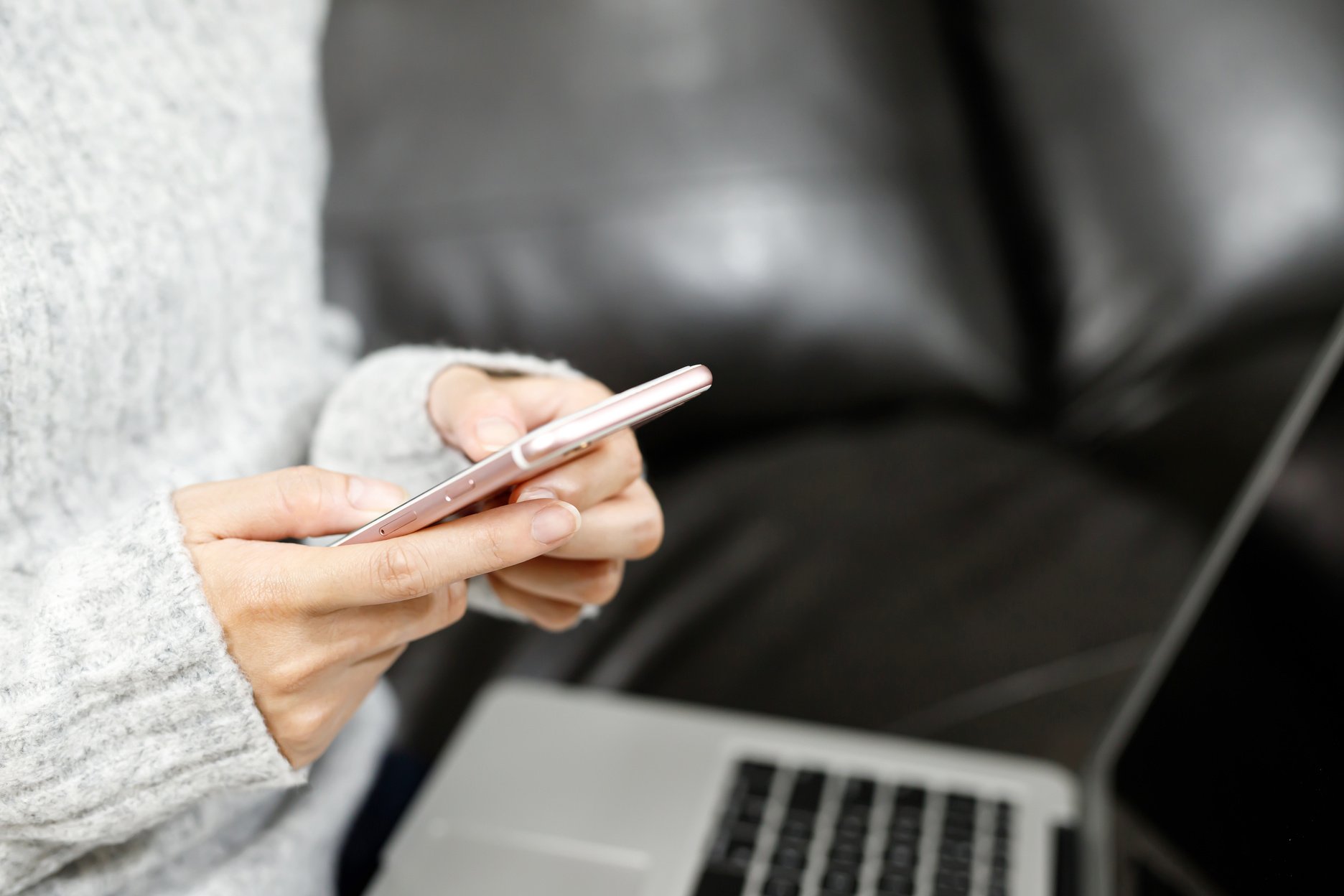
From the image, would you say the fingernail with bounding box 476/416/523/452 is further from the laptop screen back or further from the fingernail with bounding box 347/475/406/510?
the laptop screen back

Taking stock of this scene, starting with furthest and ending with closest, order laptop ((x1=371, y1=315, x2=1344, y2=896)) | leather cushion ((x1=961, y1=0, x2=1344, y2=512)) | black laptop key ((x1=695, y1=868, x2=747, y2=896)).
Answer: leather cushion ((x1=961, y1=0, x2=1344, y2=512))
black laptop key ((x1=695, y1=868, x2=747, y2=896))
laptop ((x1=371, y1=315, x2=1344, y2=896))

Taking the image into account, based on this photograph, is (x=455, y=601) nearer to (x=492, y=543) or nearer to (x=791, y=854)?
(x=492, y=543)

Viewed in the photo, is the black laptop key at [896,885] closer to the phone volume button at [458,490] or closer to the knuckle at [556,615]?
the knuckle at [556,615]

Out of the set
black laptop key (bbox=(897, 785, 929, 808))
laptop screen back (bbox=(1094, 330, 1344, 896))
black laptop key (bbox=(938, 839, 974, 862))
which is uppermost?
laptop screen back (bbox=(1094, 330, 1344, 896))

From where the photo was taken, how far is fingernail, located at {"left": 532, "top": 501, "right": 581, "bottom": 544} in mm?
313

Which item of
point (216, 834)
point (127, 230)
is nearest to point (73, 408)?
point (127, 230)

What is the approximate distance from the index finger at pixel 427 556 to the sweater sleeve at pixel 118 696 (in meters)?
0.04

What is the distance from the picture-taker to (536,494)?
37 centimetres

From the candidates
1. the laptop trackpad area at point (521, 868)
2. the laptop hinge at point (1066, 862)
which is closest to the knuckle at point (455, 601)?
the laptop trackpad area at point (521, 868)

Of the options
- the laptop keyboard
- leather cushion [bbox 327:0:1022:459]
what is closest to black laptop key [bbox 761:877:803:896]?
the laptop keyboard

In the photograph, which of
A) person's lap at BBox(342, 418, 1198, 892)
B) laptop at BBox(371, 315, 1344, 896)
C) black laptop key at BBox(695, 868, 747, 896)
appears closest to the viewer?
laptop at BBox(371, 315, 1344, 896)

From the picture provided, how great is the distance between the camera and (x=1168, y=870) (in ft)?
1.44

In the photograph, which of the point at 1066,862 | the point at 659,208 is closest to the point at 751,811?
the point at 1066,862

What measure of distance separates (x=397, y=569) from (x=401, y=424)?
0.54ft
